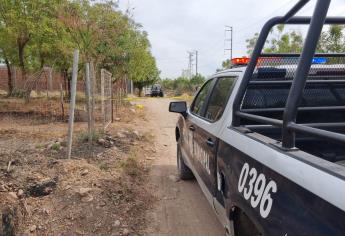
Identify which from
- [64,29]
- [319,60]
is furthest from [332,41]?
[319,60]

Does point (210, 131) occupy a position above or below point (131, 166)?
above

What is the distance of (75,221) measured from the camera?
15.5 feet

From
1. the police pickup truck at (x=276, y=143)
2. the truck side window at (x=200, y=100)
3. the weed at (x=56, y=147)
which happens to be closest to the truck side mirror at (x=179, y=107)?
the truck side window at (x=200, y=100)

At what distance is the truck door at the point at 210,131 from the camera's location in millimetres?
3703

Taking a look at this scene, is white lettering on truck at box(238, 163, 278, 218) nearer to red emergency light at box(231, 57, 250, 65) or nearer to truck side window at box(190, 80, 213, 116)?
red emergency light at box(231, 57, 250, 65)

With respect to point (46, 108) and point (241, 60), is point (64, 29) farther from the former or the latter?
point (241, 60)

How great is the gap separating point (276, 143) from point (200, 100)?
311cm

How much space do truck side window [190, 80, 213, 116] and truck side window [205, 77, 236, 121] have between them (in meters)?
0.37

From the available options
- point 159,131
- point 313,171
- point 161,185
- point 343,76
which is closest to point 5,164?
point 161,185

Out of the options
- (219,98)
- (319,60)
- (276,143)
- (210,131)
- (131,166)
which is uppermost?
(319,60)

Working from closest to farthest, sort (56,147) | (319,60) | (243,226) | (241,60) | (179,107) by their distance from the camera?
(243,226)
(319,60)
(241,60)
(179,107)
(56,147)

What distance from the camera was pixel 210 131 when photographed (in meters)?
3.92

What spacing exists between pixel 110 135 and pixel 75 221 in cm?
534

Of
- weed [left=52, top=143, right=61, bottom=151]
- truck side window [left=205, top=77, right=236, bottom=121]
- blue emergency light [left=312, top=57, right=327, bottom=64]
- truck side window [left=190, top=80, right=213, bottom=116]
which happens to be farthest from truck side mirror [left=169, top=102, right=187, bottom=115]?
weed [left=52, top=143, right=61, bottom=151]
